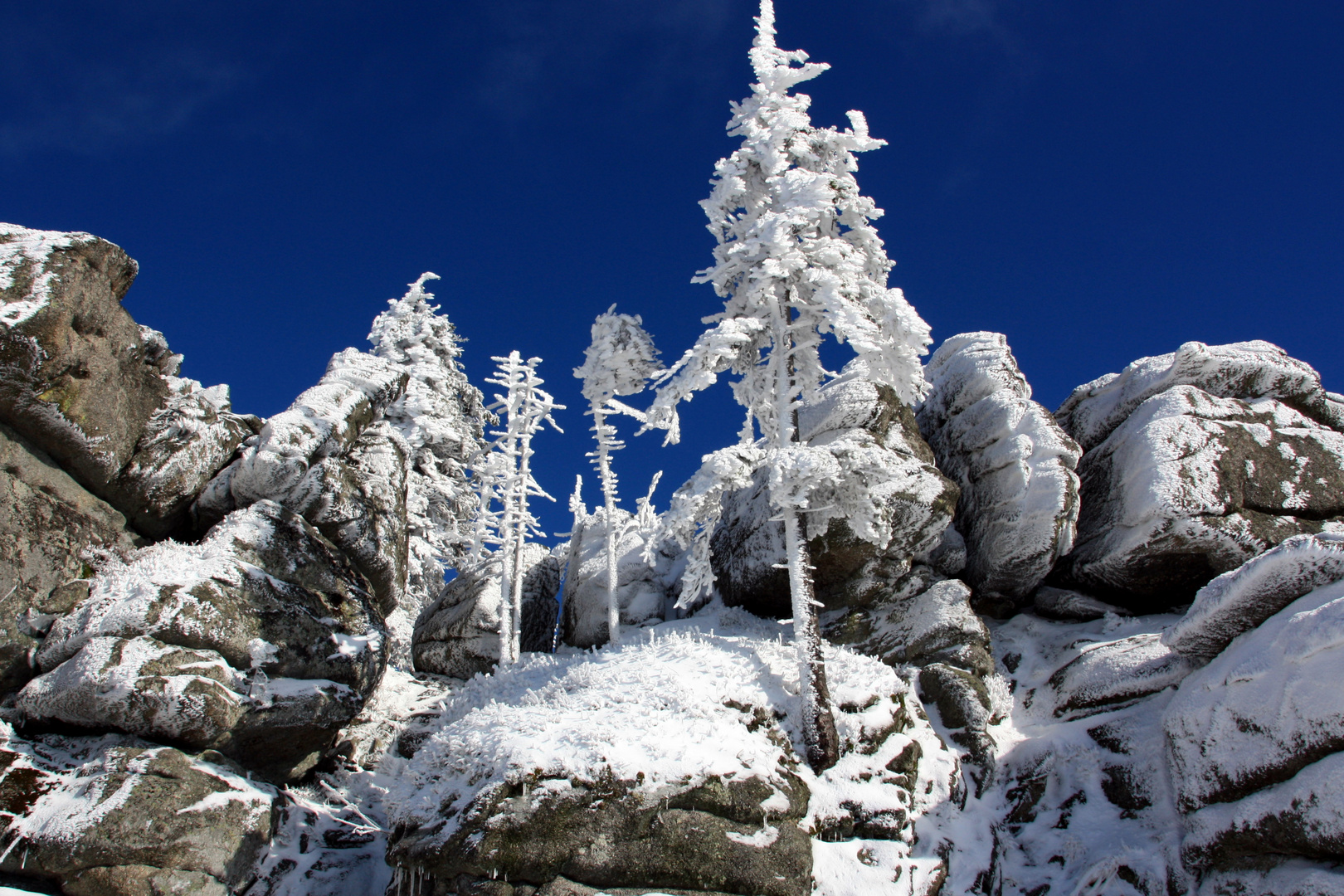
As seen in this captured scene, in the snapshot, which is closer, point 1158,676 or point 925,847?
point 925,847

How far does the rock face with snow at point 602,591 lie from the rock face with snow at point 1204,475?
492 inches

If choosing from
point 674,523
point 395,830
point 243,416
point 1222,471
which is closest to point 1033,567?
point 1222,471

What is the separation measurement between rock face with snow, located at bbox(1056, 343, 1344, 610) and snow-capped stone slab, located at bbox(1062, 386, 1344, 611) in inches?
1.1

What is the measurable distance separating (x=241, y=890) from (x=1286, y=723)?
56.7ft

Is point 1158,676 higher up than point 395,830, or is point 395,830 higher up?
point 1158,676

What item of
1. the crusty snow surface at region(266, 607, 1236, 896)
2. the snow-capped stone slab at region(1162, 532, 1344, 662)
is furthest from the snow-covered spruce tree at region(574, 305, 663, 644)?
the snow-capped stone slab at region(1162, 532, 1344, 662)

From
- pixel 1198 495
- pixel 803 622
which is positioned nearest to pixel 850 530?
pixel 803 622

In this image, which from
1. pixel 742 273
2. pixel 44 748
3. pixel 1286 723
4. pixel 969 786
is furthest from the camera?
pixel 742 273

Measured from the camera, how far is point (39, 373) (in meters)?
14.7

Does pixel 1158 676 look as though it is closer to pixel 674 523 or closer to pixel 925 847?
pixel 925 847

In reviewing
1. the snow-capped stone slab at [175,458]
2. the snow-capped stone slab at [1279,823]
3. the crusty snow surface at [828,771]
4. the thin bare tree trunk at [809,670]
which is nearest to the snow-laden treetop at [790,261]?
the thin bare tree trunk at [809,670]

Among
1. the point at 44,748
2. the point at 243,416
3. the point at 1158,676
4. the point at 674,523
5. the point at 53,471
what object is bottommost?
the point at 44,748

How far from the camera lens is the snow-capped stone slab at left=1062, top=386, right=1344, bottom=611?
17.7m

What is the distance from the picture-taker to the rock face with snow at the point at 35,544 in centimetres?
1388
